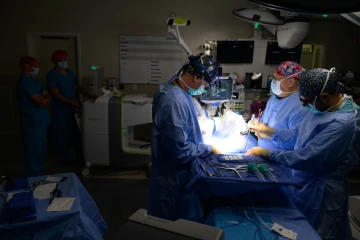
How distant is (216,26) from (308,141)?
9.85 feet

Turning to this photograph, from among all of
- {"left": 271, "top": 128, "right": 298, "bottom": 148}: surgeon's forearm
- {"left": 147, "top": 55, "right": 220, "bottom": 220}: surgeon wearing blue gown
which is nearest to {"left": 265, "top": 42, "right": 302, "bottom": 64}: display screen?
{"left": 271, "top": 128, "right": 298, "bottom": 148}: surgeon's forearm

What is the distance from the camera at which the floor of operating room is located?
285 centimetres

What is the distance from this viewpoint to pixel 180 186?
5.96 feet

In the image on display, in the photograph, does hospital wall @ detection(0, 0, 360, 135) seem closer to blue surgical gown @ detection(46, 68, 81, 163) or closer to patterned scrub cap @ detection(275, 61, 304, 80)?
blue surgical gown @ detection(46, 68, 81, 163)

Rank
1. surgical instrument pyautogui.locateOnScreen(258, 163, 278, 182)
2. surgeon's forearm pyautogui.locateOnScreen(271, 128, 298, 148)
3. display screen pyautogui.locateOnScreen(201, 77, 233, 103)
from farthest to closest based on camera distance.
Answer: display screen pyautogui.locateOnScreen(201, 77, 233, 103)
surgeon's forearm pyautogui.locateOnScreen(271, 128, 298, 148)
surgical instrument pyautogui.locateOnScreen(258, 163, 278, 182)

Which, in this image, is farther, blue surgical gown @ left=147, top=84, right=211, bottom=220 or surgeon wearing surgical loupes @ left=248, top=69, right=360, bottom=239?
blue surgical gown @ left=147, top=84, right=211, bottom=220

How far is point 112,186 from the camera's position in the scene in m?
3.39

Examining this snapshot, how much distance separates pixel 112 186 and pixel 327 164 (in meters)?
2.58

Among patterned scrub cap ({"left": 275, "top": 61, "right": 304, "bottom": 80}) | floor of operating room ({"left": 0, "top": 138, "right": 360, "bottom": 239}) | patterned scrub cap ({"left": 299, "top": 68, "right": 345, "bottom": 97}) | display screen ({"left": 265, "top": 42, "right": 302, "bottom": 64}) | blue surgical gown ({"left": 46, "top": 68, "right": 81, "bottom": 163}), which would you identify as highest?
display screen ({"left": 265, "top": 42, "right": 302, "bottom": 64})

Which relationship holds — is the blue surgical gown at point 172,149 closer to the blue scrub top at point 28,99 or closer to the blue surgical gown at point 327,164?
the blue surgical gown at point 327,164

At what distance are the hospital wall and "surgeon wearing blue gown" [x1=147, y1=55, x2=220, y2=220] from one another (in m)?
2.52

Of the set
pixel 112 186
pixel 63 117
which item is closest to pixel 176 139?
pixel 112 186

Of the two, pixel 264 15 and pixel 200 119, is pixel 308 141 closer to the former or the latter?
pixel 200 119

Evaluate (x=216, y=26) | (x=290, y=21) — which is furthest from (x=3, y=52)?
(x=290, y=21)
